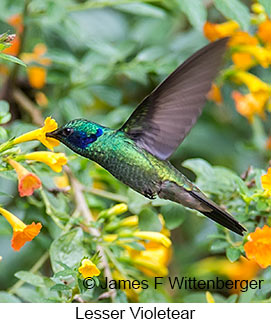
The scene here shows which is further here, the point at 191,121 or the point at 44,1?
the point at 44,1

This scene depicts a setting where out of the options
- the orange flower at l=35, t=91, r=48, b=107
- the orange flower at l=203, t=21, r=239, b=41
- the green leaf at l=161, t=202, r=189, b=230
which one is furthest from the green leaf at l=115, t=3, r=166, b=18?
the green leaf at l=161, t=202, r=189, b=230

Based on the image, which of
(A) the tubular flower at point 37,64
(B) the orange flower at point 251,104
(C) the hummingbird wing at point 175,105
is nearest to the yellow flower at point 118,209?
(C) the hummingbird wing at point 175,105

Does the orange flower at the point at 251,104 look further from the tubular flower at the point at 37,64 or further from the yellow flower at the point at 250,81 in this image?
the tubular flower at the point at 37,64

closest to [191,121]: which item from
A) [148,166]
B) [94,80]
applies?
[148,166]

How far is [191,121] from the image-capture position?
46.4 inches

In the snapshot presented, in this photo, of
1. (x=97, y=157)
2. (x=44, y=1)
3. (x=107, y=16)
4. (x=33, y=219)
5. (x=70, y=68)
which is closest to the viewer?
(x=97, y=157)

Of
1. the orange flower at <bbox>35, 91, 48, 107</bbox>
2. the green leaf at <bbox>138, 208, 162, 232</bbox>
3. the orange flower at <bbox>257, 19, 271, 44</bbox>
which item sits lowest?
the orange flower at <bbox>35, 91, 48, 107</bbox>

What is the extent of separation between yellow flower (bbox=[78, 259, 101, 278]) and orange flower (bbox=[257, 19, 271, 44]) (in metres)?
1.03

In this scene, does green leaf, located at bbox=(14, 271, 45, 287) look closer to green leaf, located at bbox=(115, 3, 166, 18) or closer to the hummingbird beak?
the hummingbird beak

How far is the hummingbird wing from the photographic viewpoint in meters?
1.10

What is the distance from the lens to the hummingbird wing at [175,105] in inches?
43.3

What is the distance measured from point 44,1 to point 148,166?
2.36 feet

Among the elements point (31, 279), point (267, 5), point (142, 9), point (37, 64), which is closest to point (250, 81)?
point (142, 9)
